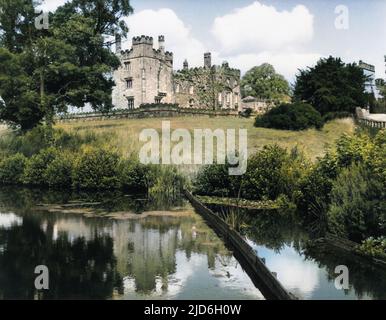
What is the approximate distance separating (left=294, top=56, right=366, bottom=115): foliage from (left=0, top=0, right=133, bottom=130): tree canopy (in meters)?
19.2

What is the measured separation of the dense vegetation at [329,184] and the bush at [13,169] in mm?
14988

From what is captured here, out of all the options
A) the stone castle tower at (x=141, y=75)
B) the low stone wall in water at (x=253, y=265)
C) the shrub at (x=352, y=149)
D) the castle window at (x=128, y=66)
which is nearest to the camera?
the low stone wall in water at (x=253, y=265)

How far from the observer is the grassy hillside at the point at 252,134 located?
120 ft

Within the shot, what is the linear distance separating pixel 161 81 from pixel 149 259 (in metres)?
54.5

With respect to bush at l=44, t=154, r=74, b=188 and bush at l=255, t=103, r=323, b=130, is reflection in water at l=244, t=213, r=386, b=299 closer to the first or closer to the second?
bush at l=44, t=154, r=74, b=188

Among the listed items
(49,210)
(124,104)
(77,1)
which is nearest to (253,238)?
(49,210)

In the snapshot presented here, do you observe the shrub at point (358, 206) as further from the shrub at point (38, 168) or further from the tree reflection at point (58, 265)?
the shrub at point (38, 168)

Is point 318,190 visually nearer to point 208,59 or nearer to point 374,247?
point 374,247

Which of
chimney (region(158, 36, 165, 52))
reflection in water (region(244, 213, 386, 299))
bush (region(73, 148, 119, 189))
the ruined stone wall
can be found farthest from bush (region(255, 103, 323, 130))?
chimney (region(158, 36, 165, 52))

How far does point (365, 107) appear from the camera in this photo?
4994 centimetres

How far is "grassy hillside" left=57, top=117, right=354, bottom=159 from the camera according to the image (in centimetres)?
3662

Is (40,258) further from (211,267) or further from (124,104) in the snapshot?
(124,104)

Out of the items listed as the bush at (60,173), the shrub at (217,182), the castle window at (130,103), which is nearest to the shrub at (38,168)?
the bush at (60,173)

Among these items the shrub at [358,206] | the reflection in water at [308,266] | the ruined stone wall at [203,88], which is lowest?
the reflection in water at [308,266]
